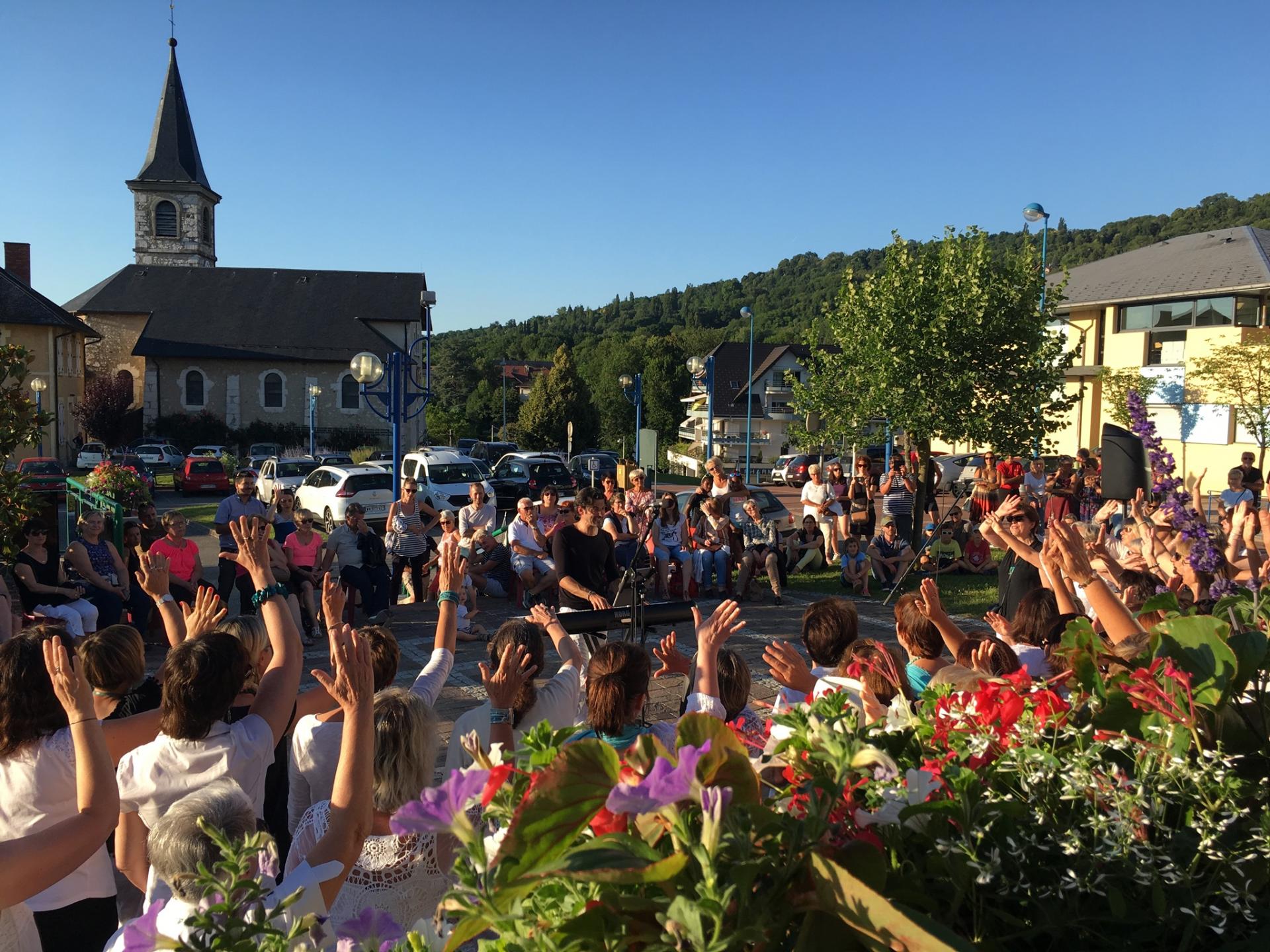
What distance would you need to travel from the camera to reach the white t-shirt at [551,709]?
3.33m

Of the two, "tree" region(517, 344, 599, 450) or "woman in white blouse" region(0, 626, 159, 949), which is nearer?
"woman in white blouse" region(0, 626, 159, 949)

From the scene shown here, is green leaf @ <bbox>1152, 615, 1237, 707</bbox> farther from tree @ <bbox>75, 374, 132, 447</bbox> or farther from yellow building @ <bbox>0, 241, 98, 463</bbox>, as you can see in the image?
tree @ <bbox>75, 374, 132, 447</bbox>

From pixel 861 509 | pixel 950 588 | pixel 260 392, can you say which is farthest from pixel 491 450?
pixel 950 588

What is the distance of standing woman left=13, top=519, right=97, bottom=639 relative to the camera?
8.77 m

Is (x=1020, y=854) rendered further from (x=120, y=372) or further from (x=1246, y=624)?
(x=120, y=372)

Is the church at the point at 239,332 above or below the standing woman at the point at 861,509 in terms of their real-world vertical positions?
above

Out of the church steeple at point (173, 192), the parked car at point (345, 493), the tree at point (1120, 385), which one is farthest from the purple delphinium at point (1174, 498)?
the church steeple at point (173, 192)

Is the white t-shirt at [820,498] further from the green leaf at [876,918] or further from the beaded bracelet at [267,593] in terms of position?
the green leaf at [876,918]

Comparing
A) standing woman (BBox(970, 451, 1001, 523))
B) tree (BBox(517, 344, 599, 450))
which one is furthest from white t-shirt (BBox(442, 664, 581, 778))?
tree (BBox(517, 344, 599, 450))

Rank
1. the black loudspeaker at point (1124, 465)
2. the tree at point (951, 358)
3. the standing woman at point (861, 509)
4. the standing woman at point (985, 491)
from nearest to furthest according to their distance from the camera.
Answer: the black loudspeaker at point (1124, 465), the standing woman at point (985, 491), the standing woman at point (861, 509), the tree at point (951, 358)

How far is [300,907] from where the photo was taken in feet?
5.96

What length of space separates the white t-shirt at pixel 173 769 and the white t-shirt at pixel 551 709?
763 millimetres

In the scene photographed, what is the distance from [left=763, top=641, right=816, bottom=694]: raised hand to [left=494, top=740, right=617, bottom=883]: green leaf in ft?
6.96

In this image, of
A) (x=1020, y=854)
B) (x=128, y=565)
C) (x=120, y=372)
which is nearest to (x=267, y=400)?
(x=120, y=372)
